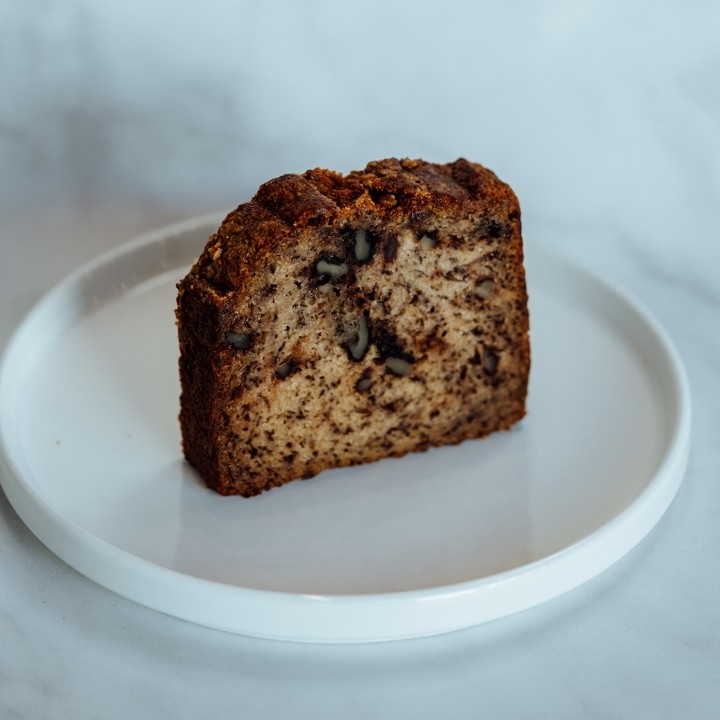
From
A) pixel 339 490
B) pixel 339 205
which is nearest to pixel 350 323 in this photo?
pixel 339 205

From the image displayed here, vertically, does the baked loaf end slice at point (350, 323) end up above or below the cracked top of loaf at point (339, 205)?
below

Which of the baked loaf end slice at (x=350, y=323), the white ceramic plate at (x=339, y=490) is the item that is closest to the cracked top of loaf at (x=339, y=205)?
the baked loaf end slice at (x=350, y=323)

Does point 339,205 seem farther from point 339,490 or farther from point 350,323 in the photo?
point 339,490

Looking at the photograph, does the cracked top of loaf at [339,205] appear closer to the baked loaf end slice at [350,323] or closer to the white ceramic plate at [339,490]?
the baked loaf end slice at [350,323]

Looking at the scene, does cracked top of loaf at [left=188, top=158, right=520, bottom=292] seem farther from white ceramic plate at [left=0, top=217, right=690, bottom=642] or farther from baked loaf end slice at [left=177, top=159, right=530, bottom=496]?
white ceramic plate at [left=0, top=217, right=690, bottom=642]

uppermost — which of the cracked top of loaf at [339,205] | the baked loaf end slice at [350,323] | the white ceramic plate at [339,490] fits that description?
the cracked top of loaf at [339,205]
